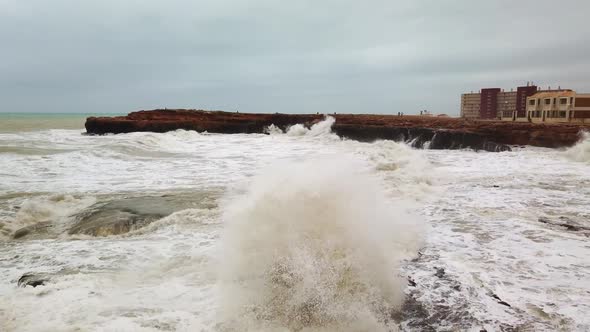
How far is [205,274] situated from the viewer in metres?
3.66

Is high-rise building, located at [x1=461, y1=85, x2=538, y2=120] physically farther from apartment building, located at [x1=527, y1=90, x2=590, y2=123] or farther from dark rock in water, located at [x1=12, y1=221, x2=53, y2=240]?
dark rock in water, located at [x1=12, y1=221, x2=53, y2=240]

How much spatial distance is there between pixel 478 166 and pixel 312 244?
32.0 ft

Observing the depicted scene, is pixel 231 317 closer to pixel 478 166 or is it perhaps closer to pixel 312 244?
pixel 312 244

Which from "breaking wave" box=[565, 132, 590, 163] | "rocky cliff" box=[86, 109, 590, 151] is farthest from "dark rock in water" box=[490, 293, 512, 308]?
"rocky cliff" box=[86, 109, 590, 151]

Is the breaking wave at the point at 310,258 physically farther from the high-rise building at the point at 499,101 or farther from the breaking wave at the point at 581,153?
the high-rise building at the point at 499,101

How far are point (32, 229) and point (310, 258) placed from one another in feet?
13.5

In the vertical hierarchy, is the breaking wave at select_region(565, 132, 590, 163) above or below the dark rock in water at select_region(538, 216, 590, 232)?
above

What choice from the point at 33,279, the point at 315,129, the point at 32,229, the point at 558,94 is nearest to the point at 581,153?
the point at 32,229

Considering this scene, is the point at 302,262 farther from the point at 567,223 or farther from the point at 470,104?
the point at 470,104

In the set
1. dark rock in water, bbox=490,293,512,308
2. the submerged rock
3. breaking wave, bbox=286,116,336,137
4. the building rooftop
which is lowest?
the submerged rock

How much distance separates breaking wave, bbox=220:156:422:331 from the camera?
288cm

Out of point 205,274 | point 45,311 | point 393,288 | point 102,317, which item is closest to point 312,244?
point 393,288

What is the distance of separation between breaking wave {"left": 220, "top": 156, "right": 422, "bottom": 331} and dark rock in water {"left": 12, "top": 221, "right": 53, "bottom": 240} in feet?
9.87

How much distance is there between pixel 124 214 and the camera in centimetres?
573
